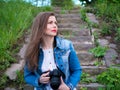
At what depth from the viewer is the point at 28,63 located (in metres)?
3.49

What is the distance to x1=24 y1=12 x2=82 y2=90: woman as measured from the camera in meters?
3.51

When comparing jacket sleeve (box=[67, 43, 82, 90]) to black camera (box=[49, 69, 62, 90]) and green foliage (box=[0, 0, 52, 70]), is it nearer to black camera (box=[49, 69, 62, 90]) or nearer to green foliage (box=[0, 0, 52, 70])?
black camera (box=[49, 69, 62, 90])

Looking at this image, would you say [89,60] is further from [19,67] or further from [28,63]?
[28,63]

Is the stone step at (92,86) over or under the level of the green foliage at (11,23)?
under

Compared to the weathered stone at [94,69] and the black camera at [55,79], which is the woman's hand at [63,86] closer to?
the black camera at [55,79]

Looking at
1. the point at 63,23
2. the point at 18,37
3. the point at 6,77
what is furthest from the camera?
the point at 63,23

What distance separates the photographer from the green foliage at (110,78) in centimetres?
493

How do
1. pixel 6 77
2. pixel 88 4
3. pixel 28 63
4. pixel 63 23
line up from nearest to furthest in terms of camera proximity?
pixel 28 63 → pixel 6 77 → pixel 63 23 → pixel 88 4

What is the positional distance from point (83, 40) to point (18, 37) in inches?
55.5

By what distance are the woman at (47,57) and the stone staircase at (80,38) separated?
A: 1.62 m

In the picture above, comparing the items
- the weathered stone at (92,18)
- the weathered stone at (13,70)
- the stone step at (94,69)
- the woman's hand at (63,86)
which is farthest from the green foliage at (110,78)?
the weathered stone at (92,18)

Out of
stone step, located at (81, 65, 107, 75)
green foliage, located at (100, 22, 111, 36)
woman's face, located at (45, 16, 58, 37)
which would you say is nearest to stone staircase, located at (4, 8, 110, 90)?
stone step, located at (81, 65, 107, 75)

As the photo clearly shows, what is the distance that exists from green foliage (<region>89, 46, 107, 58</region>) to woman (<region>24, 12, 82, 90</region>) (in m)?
2.54

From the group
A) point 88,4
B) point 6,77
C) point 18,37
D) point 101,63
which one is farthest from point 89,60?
point 88,4
